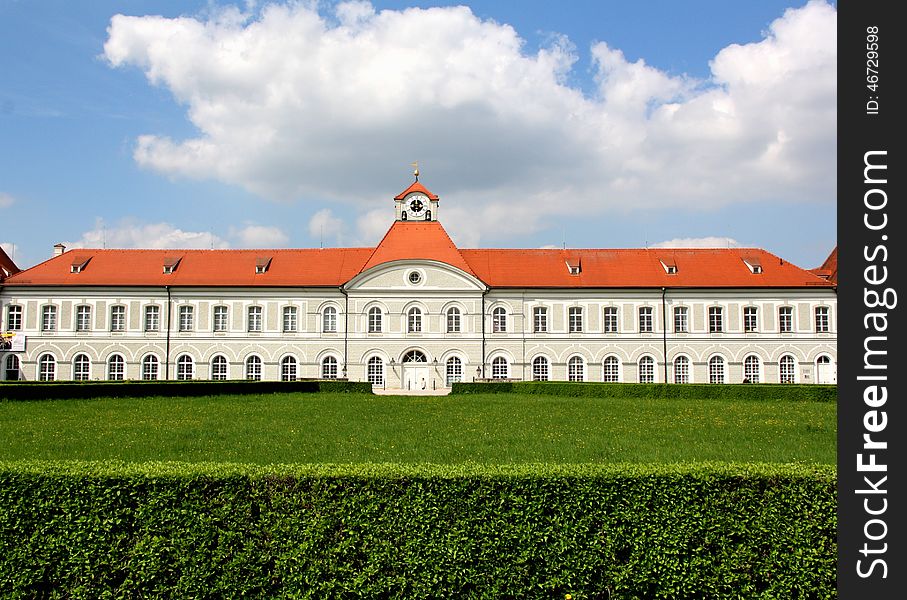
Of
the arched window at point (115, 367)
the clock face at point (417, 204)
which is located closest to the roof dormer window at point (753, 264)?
the clock face at point (417, 204)

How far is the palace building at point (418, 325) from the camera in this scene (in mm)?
40531

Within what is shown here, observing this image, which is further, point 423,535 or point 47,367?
point 47,367

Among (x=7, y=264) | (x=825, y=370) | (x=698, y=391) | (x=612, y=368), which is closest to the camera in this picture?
(x=698, y=391)

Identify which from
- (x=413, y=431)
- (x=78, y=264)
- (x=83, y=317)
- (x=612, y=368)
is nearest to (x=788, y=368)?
(x=612, y=368)

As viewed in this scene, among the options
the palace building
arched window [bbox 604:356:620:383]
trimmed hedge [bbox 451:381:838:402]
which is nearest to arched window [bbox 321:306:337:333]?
the palace building

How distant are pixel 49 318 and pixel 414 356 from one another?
22683 mm

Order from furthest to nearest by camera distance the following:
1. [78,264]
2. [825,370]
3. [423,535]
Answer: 1. [78,264]
2. [825,370]
3. [423,535]

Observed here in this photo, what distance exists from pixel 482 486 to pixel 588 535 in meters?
1.21

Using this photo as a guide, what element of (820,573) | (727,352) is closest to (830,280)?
(727,352)

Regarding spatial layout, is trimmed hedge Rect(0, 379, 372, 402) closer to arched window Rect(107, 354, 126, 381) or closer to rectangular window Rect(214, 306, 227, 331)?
rectangular window Rect(214, 306, 227, 331)

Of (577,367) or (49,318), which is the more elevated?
(49,318)

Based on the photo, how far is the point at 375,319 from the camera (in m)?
40.8

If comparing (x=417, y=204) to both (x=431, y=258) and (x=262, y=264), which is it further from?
(x=262, y=264)

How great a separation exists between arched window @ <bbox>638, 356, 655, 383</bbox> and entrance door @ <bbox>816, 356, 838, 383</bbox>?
9.89 meters
